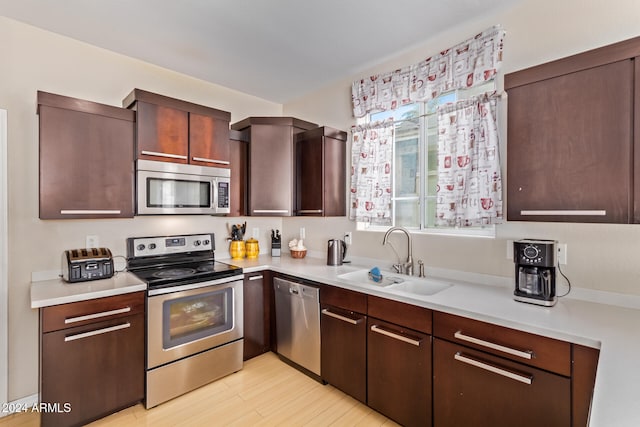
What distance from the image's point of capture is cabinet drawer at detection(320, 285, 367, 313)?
6.80 ft

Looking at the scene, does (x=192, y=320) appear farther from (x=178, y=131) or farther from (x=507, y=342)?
(x=507, y=342)

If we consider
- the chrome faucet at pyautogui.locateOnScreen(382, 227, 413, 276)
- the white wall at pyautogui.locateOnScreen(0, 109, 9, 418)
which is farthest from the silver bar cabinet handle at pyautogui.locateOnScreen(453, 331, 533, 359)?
the white wall at pyautogui.locateOnScreen(0, 109, 9, 418)

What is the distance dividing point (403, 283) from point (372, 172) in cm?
100

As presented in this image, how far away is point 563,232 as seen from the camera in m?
1.78

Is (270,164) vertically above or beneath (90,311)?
above

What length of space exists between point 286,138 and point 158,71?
129cm

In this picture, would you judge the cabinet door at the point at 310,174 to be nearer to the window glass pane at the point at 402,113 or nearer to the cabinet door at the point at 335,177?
the cabinet door at the point at 335,177

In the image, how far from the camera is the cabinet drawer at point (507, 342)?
131cm

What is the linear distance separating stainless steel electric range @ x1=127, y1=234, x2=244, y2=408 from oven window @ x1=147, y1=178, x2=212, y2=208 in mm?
446

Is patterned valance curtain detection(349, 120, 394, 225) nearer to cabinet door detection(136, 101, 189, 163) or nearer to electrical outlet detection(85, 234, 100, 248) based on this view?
cabinet door detection(136, 101, 189, 163)

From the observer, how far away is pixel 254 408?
213cm

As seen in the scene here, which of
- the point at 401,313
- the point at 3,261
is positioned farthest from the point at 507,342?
the point at 3,261

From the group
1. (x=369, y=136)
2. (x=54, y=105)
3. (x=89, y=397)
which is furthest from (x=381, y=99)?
Answer: (x=89, y=397)

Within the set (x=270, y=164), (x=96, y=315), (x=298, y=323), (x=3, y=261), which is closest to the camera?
(x=96, y=315)
